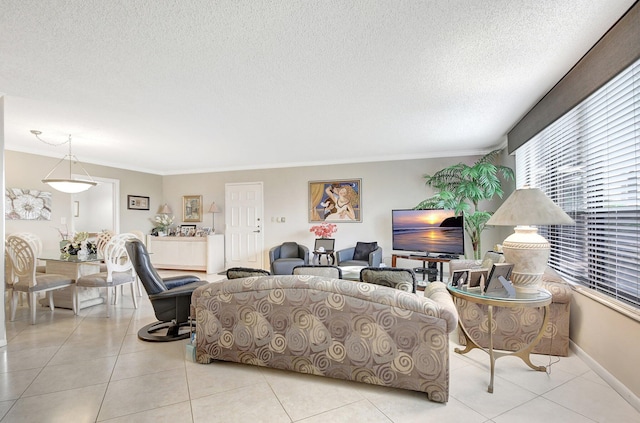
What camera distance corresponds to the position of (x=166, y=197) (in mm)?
7613

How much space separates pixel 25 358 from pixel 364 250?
14.8ft

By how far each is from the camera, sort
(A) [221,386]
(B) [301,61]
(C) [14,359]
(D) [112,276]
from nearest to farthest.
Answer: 1. (A) [221,386]
2. (B) [301,61]
3. (C) [14,359]
4. (D) [112,276]

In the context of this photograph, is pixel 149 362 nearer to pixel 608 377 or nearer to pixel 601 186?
pixel 608 377

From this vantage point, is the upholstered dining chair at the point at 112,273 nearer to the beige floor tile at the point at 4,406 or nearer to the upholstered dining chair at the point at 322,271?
the beige floor tile at the point at 4,406

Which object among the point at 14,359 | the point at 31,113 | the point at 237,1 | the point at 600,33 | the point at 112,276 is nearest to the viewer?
the point at 237,1

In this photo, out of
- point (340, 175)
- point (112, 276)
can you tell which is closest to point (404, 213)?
point (340, 175)

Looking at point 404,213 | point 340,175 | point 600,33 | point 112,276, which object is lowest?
point 112,276

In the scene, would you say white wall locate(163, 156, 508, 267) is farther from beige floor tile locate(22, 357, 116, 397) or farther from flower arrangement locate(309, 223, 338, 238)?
beige floor tile locate(22, 357, 116, 397)

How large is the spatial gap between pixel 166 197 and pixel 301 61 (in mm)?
6431

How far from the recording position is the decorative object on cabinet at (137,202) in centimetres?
678

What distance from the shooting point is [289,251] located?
5828mm

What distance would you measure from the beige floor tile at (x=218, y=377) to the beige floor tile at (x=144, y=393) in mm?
66

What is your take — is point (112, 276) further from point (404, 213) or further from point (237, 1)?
point (404, 213)

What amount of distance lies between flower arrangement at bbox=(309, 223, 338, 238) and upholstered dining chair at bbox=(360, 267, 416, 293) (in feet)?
11.7
